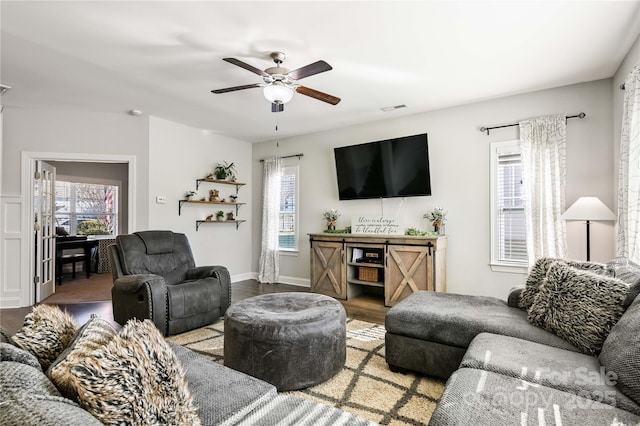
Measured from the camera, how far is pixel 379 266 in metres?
4.43

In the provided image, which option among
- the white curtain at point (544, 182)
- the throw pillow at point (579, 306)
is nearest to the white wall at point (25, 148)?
the throw pillow at point (579, 306)

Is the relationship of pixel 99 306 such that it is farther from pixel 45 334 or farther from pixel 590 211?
pixel 590 211

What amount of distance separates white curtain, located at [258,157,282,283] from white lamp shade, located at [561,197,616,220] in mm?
4219

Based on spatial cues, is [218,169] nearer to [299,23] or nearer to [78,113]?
[78,113]

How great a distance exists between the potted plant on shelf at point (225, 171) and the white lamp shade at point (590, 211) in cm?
481

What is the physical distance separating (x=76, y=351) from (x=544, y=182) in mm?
4258

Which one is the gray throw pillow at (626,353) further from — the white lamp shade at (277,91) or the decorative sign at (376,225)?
the decorative sign at (376,225)

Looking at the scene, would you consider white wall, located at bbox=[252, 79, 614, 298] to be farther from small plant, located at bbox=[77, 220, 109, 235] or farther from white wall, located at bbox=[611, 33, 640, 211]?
small plant, located at bbox=[77, 220, 109, 235]

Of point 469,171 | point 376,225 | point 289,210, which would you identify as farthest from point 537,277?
point 289,210

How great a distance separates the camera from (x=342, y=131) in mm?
5312

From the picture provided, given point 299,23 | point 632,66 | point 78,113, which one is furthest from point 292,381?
point 78,113

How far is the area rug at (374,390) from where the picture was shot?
6.30 feet

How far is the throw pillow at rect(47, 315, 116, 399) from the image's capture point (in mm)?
804

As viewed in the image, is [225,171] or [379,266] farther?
[225,171]
